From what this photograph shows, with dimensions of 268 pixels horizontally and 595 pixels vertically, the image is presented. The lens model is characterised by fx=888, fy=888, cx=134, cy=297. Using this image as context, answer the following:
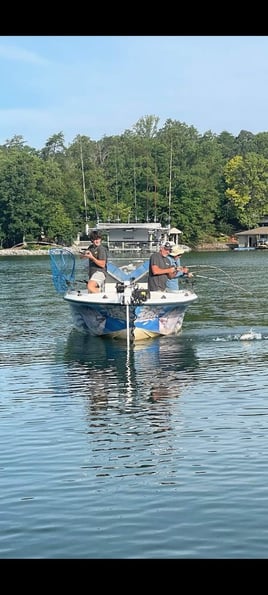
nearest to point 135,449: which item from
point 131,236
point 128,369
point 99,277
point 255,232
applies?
point 128,369

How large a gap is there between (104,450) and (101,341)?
11860 millimetres

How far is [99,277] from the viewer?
79.3ft

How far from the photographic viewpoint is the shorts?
78.8 ft

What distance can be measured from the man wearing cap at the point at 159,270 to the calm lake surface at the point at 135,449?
1.50m

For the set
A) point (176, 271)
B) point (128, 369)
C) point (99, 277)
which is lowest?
point (128, 369)

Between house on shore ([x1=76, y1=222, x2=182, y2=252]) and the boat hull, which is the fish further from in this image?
house on shore ([x1=76, y1=222, x2=182, y2=252])

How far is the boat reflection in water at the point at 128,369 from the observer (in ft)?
51.7

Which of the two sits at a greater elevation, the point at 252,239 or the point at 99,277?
the point at 99,277

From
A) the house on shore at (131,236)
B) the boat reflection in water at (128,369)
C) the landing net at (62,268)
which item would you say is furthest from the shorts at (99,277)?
the house on shore at (131,236)

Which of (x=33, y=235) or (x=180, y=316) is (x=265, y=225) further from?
(x=180, y=316)

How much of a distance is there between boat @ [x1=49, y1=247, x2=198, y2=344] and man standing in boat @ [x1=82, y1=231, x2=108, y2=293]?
0.25 metres

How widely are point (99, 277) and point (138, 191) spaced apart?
95.4 metres

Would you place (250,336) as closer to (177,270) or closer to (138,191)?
(177,270)
